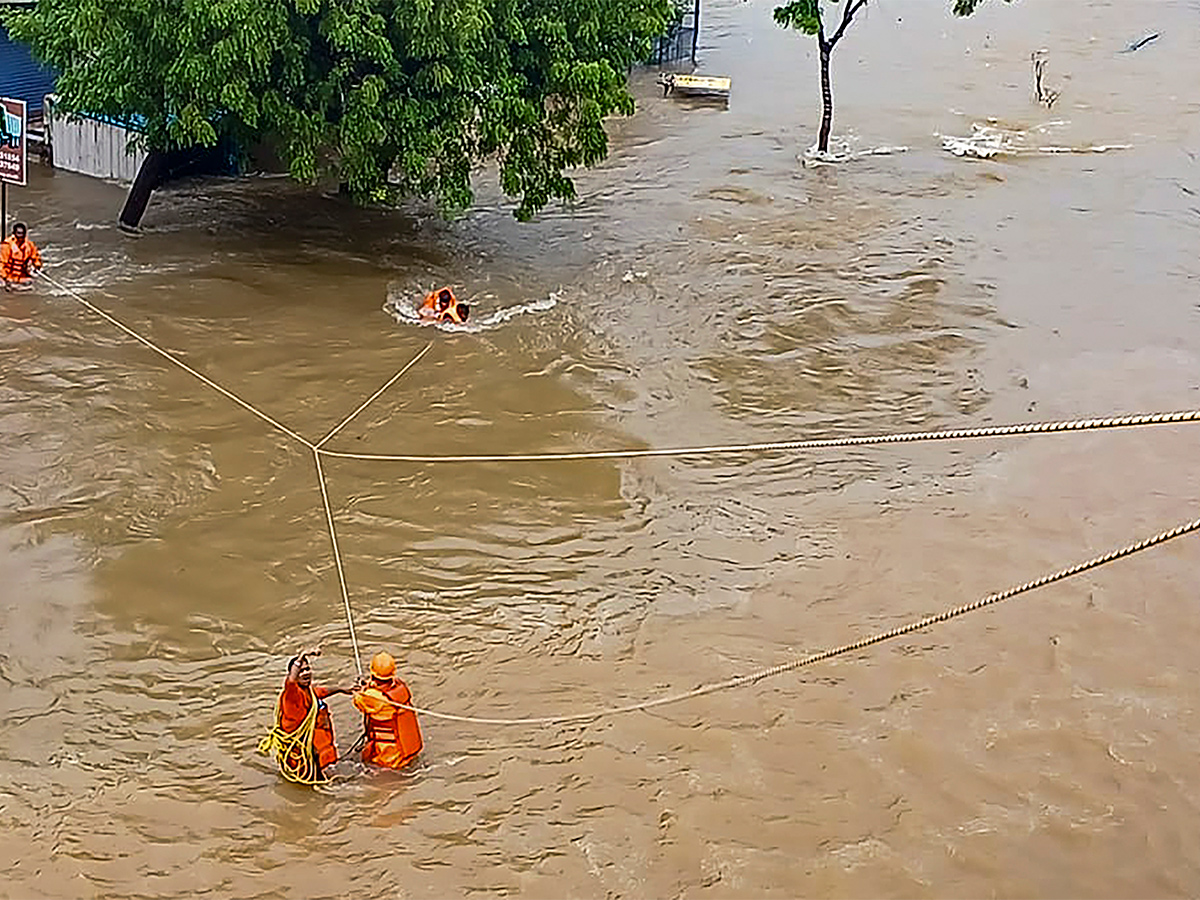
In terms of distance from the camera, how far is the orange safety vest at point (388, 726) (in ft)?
30.3

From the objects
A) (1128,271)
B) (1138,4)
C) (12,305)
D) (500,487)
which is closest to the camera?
(500,487)

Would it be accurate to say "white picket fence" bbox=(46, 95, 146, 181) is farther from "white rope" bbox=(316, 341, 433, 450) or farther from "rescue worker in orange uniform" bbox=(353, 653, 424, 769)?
"rescue worker in orange uniform" bbox=(353, 653, 424, 769)

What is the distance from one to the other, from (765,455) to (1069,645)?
149 inches

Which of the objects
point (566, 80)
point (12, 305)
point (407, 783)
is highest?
point (566, 80)

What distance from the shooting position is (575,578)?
12008mm

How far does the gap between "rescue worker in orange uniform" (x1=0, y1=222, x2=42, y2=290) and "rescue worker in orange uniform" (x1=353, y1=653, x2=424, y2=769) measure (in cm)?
1018

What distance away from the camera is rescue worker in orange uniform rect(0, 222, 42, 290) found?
17219mm

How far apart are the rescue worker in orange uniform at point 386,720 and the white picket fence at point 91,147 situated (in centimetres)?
1469

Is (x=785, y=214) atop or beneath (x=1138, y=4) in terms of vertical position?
beneath

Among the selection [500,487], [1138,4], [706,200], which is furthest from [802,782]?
[1138,4]

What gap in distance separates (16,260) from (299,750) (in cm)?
1040

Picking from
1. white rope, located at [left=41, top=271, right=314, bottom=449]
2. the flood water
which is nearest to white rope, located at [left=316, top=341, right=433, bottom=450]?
the flood water

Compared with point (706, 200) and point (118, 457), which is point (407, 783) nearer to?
point (118, 457)

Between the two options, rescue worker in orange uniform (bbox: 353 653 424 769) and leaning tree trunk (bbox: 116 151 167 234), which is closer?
rescue worker in orange uniform (bbox: 353 653 424 769)
